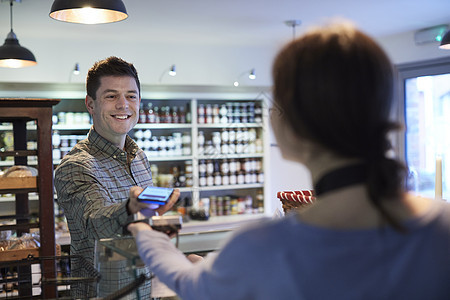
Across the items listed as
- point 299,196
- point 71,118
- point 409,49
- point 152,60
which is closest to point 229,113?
point 152,60

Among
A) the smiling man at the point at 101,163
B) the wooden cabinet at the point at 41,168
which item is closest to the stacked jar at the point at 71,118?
the wooden cabinet at the point at 41,168

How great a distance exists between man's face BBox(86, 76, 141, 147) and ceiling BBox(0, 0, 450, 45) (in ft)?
8.78

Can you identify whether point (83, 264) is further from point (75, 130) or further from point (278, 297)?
point (75, 130)

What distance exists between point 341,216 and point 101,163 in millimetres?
1076

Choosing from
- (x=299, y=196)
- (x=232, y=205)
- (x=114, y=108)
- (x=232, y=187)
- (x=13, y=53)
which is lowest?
(x=232, y=205)

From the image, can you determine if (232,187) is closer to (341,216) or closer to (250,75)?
(250,75)

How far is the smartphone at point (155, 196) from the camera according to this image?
107cm

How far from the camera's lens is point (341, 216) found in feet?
2.45

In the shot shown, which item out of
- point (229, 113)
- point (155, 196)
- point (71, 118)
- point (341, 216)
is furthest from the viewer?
point (229, 113)

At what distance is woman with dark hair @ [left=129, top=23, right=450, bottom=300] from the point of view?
28.9 inches

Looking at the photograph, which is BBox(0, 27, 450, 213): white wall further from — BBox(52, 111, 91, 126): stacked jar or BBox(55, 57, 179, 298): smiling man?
BBox(55, 57, 179, 298): smiling man


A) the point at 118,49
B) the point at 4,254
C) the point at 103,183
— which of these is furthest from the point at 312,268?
the point at 118,49

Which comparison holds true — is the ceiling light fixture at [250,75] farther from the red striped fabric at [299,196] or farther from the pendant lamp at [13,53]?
the red striped fabric at [299,196]

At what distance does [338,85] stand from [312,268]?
25cm
